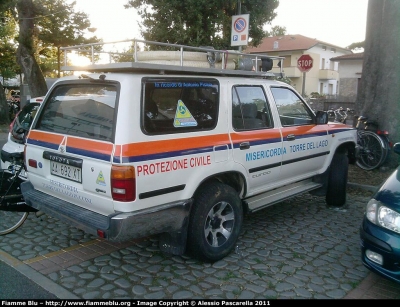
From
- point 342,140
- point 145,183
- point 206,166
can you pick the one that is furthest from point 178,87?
point 342,140

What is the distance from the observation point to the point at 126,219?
3.21 meters

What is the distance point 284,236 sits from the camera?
4.81 metres

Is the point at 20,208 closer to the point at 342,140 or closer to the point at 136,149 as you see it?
the point at 136,149

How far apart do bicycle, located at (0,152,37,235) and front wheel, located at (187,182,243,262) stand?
7.04 ft

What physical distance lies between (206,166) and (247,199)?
1068 millimetres

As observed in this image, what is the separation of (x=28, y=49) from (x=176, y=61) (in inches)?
525

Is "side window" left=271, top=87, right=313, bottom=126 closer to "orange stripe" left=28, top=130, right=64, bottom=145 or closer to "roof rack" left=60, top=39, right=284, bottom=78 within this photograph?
"roof rack" left=60, top=39, right=284, bottom=78

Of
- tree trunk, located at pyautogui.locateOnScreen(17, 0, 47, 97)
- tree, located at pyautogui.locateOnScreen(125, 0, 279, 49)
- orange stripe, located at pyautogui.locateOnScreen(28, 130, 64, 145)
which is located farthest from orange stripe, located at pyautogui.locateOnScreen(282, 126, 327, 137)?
tree trunk, located at pyautogui.locateOnScreen(17, 0, 47, 97)

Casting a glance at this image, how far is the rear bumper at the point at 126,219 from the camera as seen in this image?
3236 mm

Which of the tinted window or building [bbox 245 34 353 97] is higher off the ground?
building [bbox 245 34 353 97]

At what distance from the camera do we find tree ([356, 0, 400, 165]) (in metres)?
7.46

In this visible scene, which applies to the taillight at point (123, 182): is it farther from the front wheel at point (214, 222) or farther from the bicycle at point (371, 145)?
the bicycle at point (371, 145)

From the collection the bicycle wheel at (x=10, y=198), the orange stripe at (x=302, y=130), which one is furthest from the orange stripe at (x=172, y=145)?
the bicycle wheel at (x=10, y=198)

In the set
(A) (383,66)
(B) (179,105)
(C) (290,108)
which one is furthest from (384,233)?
(A) (383,66)
